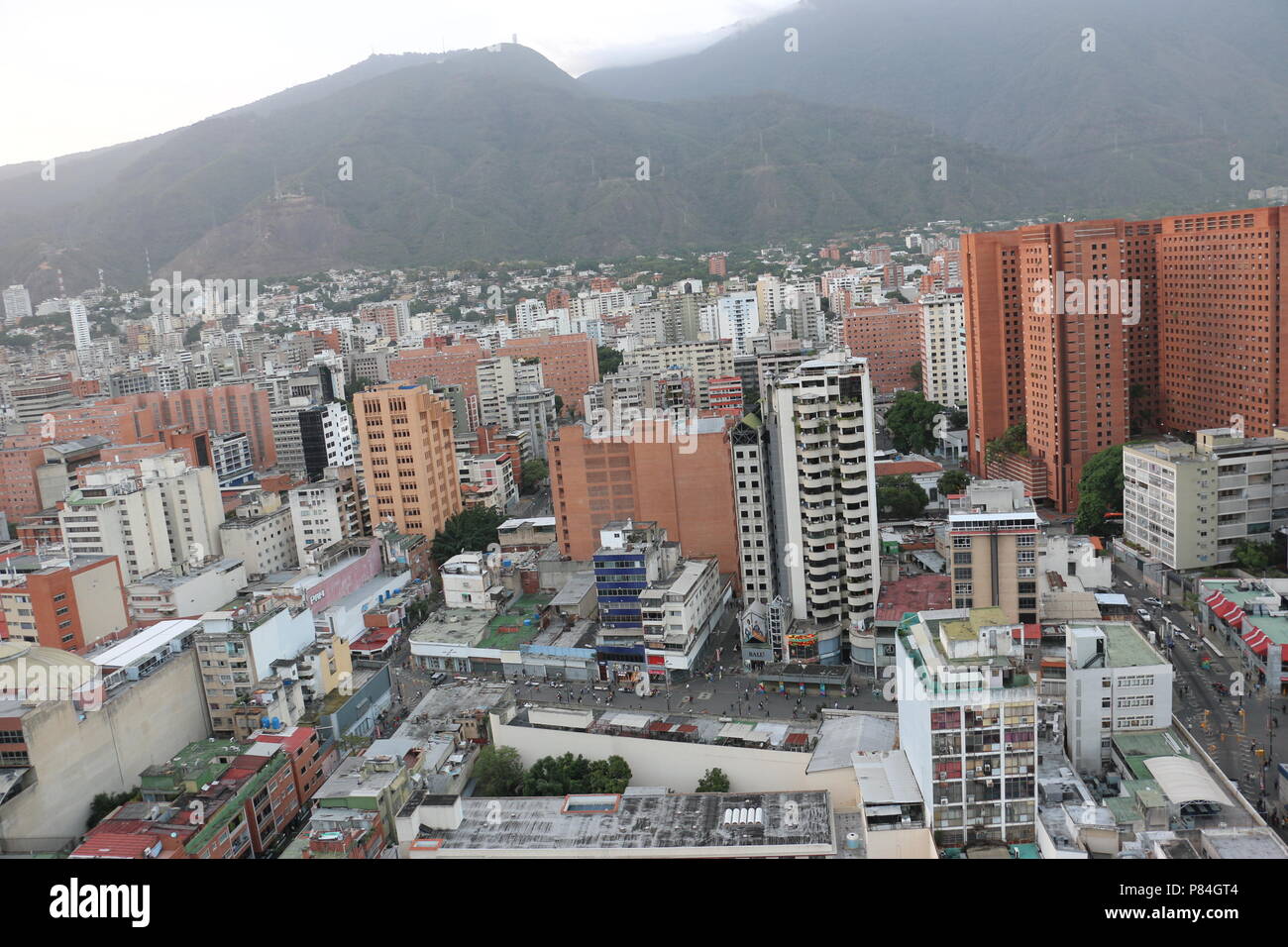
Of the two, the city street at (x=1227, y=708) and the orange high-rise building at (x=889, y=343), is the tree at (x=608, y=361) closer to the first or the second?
the orange high-rise building at (x=889, y=343)

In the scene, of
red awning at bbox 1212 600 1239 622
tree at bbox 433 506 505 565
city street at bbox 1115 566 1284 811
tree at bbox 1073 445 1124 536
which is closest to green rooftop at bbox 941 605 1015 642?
city street at bbox 1115 566 1284 811

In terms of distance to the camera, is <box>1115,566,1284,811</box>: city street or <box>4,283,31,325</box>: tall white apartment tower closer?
<box>1115,566,1284,811</box>: city street

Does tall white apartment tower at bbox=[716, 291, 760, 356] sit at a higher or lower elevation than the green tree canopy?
higher

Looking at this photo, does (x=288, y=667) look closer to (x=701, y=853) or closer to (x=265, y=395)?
(x=701, y=853)

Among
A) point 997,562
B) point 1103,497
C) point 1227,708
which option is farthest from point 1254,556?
point 997,562

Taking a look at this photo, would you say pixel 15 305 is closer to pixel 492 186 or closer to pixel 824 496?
pixel 492 186

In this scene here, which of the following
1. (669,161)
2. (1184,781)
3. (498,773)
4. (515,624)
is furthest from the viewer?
(669,161)

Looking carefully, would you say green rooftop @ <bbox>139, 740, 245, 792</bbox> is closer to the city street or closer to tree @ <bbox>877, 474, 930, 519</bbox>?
the city street
